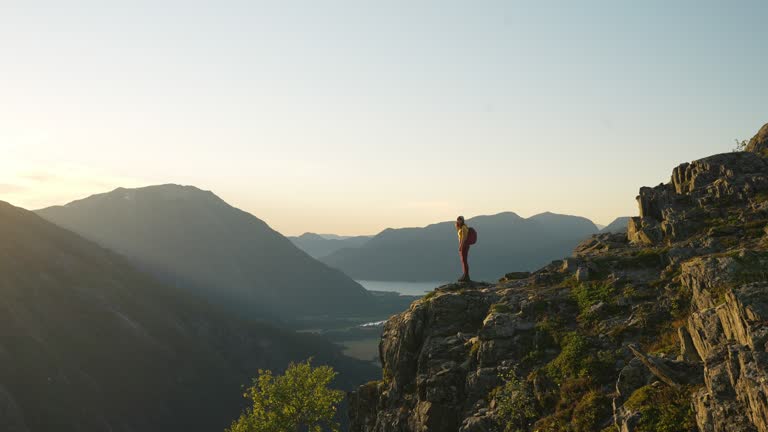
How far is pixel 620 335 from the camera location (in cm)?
2889

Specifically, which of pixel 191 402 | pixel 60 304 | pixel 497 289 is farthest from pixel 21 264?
pixel 497 289

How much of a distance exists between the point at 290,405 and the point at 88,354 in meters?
124

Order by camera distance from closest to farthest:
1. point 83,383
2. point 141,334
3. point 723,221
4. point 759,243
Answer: point 759,243 → point 723,221 → point 83,383 → point 141,334

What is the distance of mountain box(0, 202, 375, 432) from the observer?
121 m

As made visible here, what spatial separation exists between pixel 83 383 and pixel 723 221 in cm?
14749

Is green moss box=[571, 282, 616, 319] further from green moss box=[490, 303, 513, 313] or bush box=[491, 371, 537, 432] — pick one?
bush box=[491, 371, 537, 432]

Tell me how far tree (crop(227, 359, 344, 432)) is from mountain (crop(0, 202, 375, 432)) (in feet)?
283

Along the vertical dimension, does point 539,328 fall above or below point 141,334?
above

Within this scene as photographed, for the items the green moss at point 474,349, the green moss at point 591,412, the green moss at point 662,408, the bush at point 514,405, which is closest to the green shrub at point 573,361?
the bush at point 514,405

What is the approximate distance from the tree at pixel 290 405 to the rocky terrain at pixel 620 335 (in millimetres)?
9431

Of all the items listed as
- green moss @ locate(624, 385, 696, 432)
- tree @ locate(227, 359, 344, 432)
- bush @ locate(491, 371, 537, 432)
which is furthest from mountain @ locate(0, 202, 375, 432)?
green moss @ locate(624, 385, 696, 432)

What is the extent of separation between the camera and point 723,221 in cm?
3600

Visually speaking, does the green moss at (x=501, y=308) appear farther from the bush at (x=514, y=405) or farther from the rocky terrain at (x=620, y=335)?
the bush at (x=514, y=405)

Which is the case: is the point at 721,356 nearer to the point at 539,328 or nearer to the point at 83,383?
the point at 539,328
